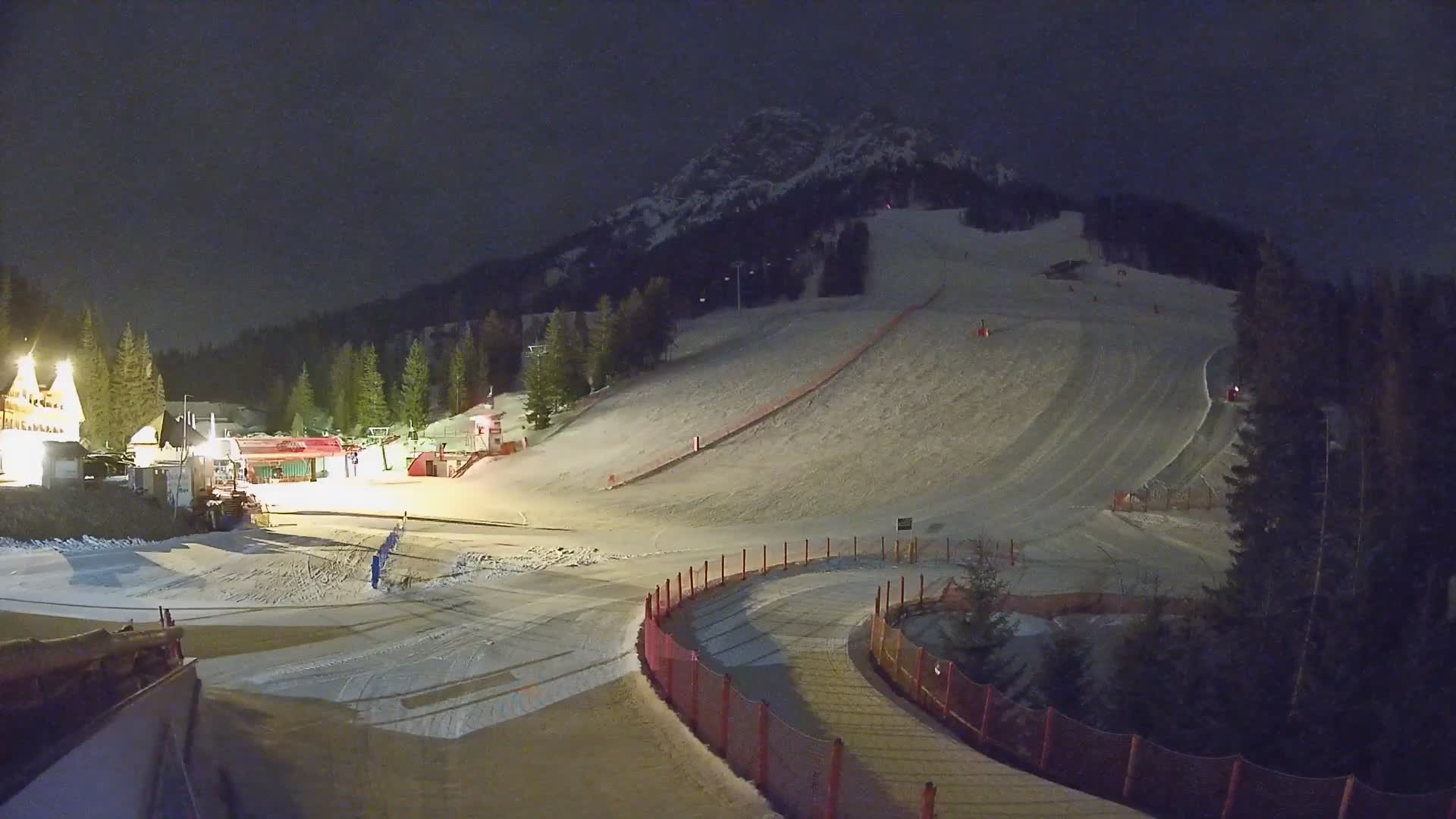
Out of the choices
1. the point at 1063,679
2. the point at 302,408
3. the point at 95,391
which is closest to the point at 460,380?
the point at 302,408

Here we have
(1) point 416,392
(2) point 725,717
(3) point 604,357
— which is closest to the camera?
(2) point 725,717

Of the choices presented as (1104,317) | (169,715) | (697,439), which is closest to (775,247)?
(1104,317)

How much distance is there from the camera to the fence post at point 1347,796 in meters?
7.97

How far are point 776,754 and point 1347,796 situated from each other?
4824 mm

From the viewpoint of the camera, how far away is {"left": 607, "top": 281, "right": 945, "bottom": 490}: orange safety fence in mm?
46156

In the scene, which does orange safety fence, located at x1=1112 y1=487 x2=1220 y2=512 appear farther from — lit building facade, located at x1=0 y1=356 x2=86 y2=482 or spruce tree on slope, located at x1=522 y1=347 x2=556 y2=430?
lit building facade, located at x1=0 y1=356 x2=86 y2=482

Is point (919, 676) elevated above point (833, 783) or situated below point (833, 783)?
below

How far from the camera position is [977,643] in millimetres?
15320

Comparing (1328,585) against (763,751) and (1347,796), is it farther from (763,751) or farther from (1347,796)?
(763,751)

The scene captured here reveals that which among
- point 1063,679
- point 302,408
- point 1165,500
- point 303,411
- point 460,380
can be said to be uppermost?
point 460,380

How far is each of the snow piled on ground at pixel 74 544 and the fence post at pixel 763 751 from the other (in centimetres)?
2137

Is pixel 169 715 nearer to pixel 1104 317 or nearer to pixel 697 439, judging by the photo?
pixel 697 439

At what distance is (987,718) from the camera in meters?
11.0

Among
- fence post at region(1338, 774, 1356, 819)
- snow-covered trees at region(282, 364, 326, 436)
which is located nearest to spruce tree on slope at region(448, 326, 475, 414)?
snow-covered trees at region(282, 364, 326, 436)
